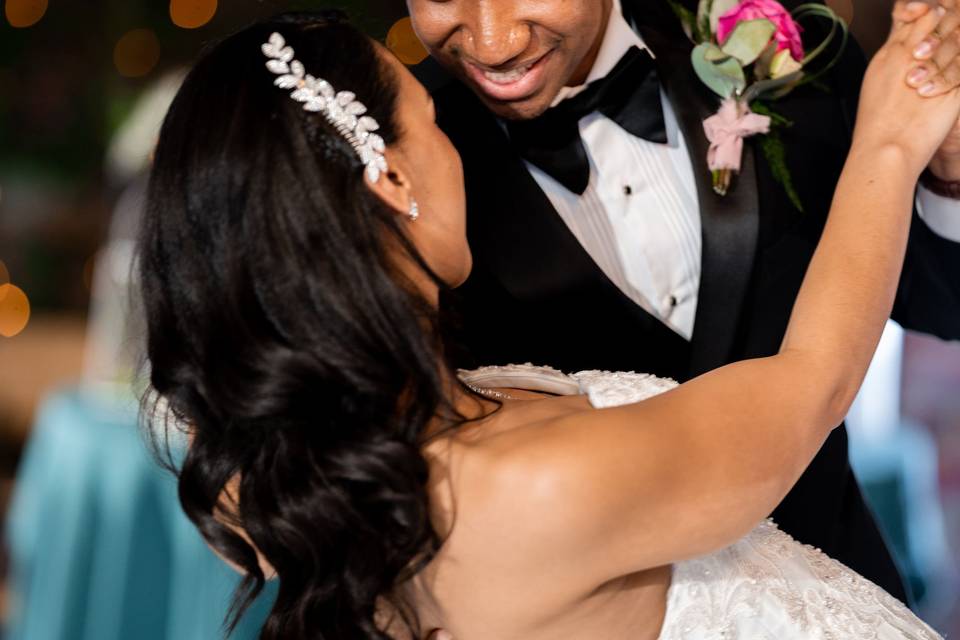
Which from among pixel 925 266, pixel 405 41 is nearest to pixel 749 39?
pixel 925 266

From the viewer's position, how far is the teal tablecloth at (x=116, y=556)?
2398 mm

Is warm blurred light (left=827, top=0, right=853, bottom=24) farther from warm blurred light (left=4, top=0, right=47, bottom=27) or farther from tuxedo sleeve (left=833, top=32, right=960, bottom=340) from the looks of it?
warm blurred light (left=4, top=0, right=47, bottom=27)

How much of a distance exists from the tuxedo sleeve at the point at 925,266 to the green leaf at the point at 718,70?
0.87 ft

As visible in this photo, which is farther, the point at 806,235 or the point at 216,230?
the point at 806,235

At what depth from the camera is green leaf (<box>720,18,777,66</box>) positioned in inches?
68.8

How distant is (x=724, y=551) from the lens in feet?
A: 4.91

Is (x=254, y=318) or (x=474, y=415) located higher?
(x=254, y=318)

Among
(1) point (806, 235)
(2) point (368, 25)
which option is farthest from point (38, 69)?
(1) point (806, 235)

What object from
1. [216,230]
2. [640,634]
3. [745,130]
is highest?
[216,230]

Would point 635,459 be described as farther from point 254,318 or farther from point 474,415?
point 254,318

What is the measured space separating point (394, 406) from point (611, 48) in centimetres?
92

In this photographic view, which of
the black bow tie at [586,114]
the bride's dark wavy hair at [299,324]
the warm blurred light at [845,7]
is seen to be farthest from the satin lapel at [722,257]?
the warm blurred light at [845,7]

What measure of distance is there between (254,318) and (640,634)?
60 cm

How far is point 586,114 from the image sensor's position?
196cm
